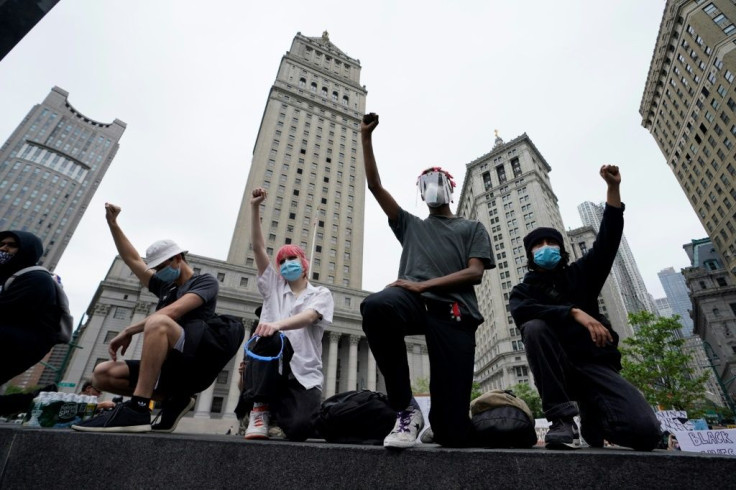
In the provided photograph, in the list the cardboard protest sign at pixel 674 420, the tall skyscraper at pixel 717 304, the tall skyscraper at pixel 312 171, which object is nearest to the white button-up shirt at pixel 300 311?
the cardboard protest sign at pixel 674 420

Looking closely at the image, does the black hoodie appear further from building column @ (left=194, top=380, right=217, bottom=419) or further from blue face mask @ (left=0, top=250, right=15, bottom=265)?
building column @ (left=194, top=380, right=217, bottom=419)

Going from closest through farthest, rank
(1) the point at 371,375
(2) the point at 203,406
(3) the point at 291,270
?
(3) the point at 291,270 < (2) the point at 203,406 < (1) the point at 371,375

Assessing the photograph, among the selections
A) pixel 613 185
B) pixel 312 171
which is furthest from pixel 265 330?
pixel 312 171

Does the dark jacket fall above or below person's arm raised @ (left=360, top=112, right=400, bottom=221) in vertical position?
below

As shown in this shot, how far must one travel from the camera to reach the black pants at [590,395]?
2.23 m

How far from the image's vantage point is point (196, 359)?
3.06 metres

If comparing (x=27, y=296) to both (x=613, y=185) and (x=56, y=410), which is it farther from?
(x=613, y=185)

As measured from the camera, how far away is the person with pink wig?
2.90 meters

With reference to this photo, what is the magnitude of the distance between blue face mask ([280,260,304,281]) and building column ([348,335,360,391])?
126 feet

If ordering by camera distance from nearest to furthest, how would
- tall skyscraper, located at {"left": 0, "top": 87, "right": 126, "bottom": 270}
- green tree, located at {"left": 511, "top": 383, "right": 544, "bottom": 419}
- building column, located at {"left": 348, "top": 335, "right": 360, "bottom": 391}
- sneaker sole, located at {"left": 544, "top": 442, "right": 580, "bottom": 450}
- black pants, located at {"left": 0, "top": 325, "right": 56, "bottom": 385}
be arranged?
sneaker sole, located at {"left": 544, "top": 442, "right": 580, "bottom": 450}, black pants, located at {"left": 0, "top": 325, "right": 56, "bottom": 385}, building column, located at {"left": 348, "top": 335, "right": 360, "bottom": 391}, green tree, located at {"left": 511, "top": 383, "right": 544, "bottom": 419}, tall skyscraper, located at {"left": 0, "top": 87, "right": 126, "bottom": 270}

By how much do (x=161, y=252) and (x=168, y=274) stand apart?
0.78 feet

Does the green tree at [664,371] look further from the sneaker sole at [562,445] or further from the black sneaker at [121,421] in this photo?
the black sneaker at [121,421]

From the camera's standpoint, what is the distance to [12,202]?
8650cm

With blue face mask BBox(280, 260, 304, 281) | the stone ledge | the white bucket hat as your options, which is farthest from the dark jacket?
the white bucket hat
